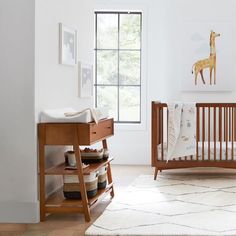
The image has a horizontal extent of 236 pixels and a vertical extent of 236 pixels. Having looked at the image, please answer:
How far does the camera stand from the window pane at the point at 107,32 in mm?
6855

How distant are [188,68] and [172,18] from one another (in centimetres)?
60

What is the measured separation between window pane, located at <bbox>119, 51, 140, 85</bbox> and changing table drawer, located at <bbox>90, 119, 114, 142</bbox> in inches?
86.6

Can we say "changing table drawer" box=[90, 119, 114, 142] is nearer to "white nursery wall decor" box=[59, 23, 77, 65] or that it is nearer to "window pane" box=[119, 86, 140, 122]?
"white nursery wall decor" box=[59, 23, 77, 65]

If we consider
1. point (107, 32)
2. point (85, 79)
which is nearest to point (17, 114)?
point (85, 79)

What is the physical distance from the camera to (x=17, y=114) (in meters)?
3.71

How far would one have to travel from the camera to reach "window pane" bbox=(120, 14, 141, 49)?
682cm

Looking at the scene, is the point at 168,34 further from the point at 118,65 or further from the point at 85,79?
the point at 85,79

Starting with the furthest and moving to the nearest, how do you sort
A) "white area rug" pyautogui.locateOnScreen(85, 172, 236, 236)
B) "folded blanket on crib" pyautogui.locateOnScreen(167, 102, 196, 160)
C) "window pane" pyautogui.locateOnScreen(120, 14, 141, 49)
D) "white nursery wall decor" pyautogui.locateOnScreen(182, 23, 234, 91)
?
"window pane" pyautogui.locateOnScreen(120, 14, 141, 49) → "white nursery wall decor" pyautogui.locateOnScreen(182, 23, 234, 91) → "folded blanket on crib" pyautogui.locateOnScreen(167, 102, 196, 160) → "white area rug" pyautogui.locateOnScreen(85, 172, 236, 236)

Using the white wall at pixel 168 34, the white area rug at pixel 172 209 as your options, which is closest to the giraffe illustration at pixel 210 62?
the white wall at pixel 168 34

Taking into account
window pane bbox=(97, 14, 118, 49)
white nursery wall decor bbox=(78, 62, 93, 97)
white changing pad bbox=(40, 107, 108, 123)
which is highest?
window pane bbox=(97, 14, 118, 49)

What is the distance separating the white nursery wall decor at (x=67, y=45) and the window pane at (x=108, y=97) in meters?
2.25

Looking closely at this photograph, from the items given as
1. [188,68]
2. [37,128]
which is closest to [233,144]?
[188,68]

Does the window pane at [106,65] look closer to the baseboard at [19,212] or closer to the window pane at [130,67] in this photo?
the window pane at [130,67]

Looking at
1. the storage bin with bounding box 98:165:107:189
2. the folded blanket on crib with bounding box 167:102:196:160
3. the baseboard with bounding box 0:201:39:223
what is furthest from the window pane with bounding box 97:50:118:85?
the baseboard with bounding box 0:201:39:223
